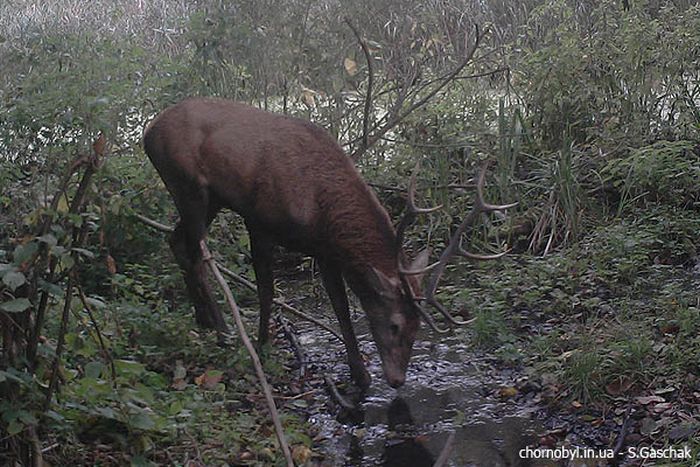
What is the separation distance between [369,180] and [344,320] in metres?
3.19

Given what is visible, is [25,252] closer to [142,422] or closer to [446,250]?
[142,422]

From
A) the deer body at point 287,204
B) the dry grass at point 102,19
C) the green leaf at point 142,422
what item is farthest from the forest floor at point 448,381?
the dry grass at point 102,19

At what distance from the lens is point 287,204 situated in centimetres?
633

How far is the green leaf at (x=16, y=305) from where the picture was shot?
3875 mm

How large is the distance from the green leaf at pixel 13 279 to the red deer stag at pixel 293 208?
240 centimetres

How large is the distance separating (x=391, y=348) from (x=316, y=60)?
16.1ft

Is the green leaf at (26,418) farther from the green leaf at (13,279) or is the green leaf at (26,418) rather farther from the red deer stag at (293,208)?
the red deer stag at (293,208)

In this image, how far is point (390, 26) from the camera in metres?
10.8

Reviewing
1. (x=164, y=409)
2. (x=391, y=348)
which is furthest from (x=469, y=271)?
(x=164, y=409)

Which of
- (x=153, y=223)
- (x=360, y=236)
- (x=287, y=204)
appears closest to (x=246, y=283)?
(x=153, y=223)

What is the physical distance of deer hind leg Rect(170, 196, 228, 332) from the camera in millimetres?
7020

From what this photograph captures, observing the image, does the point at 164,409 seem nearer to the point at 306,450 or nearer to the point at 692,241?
the point at 306,450

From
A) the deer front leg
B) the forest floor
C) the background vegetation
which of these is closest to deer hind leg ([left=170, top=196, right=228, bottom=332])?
the deer front leg

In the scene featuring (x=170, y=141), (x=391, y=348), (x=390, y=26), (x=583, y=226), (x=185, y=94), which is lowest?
(x=391, y=348)
